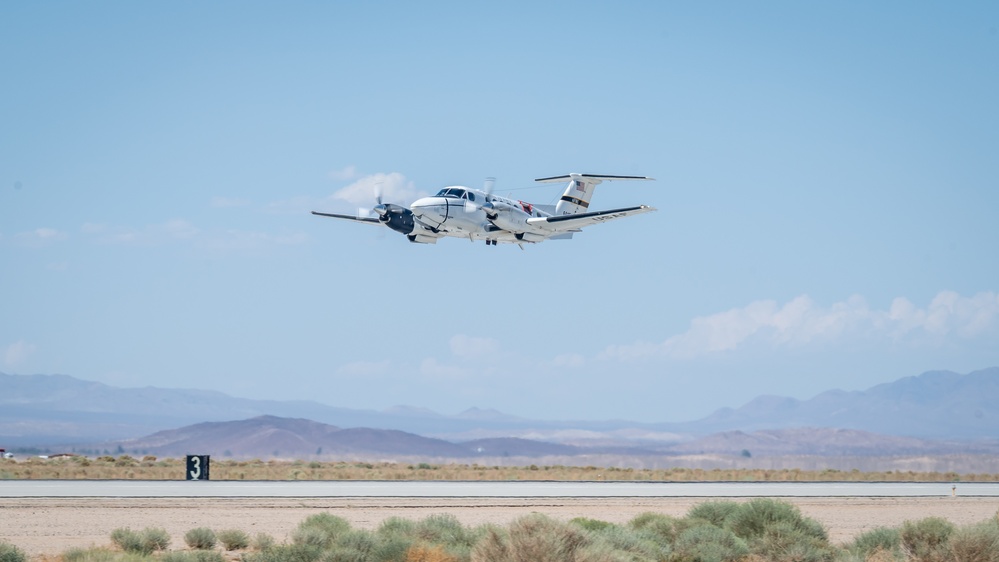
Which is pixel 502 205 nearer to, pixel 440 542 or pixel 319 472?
pixel 319 472

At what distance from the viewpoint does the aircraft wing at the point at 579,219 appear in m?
51.7

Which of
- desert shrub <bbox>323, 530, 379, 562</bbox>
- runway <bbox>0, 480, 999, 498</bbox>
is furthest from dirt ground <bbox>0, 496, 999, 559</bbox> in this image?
desert shrub <bbox>323, 530, 379, 562</bbox>

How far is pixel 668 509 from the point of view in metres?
A: 37.6

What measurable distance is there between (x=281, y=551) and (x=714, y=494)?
85.8 feet

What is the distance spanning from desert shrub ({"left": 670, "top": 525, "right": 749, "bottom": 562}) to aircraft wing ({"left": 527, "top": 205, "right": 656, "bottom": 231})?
2709 cm

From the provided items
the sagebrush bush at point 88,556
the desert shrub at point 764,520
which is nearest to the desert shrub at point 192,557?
the sagebrush bush at point 88,556

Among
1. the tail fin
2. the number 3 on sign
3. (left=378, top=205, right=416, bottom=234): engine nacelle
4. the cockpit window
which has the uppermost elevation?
the tail fin

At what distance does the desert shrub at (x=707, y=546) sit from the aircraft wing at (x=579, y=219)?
27.1 m

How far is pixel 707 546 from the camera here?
23.6 meters

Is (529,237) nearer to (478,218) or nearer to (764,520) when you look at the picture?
(478,218)

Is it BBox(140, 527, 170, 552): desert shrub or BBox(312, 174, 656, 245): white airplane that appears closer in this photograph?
BBox(140, 527, 170, 552): desert shrub

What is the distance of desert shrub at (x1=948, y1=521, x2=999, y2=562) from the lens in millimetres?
21797

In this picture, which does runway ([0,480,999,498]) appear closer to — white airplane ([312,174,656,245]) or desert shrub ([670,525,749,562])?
white airplane ([312,174,656,245])

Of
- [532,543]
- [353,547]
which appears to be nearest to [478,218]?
[353,547]
